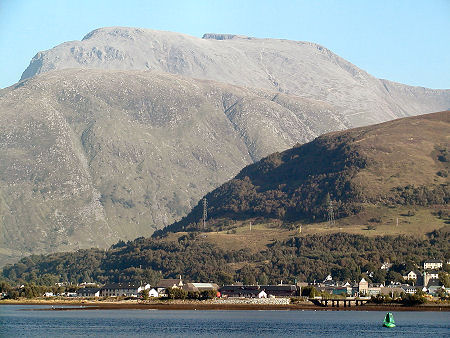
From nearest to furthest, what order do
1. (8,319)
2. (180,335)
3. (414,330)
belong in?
(180,335), (414,330), (8,319)

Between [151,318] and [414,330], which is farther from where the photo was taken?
[151,318]

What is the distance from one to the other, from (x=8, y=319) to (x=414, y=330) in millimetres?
83178

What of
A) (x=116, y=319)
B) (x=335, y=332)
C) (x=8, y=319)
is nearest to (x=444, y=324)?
(x=335, y=332)

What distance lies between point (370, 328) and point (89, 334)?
5190cm

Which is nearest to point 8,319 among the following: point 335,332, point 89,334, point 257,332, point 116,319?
point 116,319

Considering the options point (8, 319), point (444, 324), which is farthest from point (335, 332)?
point (8, 319)

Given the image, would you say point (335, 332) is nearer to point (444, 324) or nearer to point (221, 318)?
point (444, 324)

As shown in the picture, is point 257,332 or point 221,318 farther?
point 221,318

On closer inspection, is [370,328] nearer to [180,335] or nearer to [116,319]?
[180,335]

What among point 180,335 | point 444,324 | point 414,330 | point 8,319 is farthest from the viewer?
point 8,319

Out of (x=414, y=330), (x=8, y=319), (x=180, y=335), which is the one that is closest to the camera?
(x=180, y=335)

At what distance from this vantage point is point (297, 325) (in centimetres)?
17700

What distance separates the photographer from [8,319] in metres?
190

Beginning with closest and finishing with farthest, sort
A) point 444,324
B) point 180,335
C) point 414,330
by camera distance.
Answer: point 180,335
point 414,330
point 444,324
